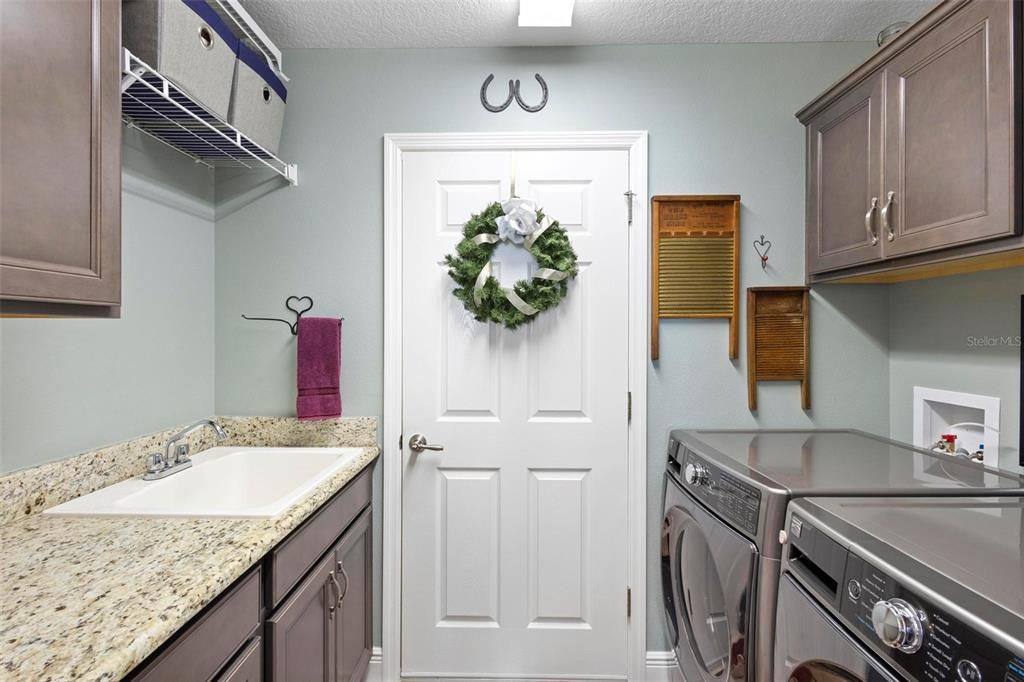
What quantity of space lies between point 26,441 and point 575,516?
1709mm

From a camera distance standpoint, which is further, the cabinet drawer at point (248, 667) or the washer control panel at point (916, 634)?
the cabinet drawer at point (248, 667)

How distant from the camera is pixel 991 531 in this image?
1.01 m

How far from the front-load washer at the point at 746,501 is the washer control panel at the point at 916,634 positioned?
303 mm

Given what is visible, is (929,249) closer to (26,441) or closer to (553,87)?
(553,87)

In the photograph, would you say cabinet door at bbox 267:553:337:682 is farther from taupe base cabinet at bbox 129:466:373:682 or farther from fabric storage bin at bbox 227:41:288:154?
fabric storage bin at bbox 227:41:288:154

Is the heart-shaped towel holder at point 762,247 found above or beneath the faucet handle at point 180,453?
above

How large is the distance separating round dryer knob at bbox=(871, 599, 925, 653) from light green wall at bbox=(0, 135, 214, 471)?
191cm

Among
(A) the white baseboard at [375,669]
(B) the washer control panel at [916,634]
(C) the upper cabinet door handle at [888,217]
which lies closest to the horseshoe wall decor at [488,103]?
(C) the upper cabinet door handle at [888,217]

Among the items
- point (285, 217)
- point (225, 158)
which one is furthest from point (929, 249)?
point (225, 158)

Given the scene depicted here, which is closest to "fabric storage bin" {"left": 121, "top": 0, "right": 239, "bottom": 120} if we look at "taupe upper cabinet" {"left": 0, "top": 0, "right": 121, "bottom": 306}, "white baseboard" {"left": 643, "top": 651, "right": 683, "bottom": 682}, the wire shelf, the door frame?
the wire shelf

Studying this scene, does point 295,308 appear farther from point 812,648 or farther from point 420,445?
point 812,648

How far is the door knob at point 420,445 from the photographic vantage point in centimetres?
195

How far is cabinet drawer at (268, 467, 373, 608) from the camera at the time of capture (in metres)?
1.18

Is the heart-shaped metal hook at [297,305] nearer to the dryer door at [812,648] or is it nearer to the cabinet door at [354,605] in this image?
the cabinet door at [354,605]
